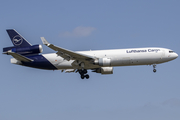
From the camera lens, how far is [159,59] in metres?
51.2

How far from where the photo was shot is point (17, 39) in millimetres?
53094

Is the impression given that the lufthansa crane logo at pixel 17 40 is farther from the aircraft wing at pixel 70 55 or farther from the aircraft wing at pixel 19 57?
the aircraft wing at pixel 70 55

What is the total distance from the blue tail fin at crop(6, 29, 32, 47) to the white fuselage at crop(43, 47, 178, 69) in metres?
3.69

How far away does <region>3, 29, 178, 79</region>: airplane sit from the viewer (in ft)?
165

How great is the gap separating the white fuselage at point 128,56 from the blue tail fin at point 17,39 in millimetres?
3692

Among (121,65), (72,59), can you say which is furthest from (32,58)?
(121,65)

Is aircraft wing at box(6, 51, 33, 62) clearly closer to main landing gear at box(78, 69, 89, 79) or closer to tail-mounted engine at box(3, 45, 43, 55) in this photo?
tail-mounted engine at box(3, 45, 43, 55)

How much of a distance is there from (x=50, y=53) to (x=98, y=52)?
7396 mm

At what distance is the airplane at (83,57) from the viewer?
50156 mm

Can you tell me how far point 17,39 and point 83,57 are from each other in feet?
36.2

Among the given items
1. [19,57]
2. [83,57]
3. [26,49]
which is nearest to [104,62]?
[83,57]

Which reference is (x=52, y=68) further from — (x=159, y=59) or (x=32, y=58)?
(x=159, y=59)

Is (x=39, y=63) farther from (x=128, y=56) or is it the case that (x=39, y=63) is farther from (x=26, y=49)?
(x=128, y=56)

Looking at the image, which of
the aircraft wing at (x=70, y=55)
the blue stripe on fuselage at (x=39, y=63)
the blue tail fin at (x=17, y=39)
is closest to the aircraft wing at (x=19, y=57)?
the blue stripe on fuselage at (x=39, y=63)
